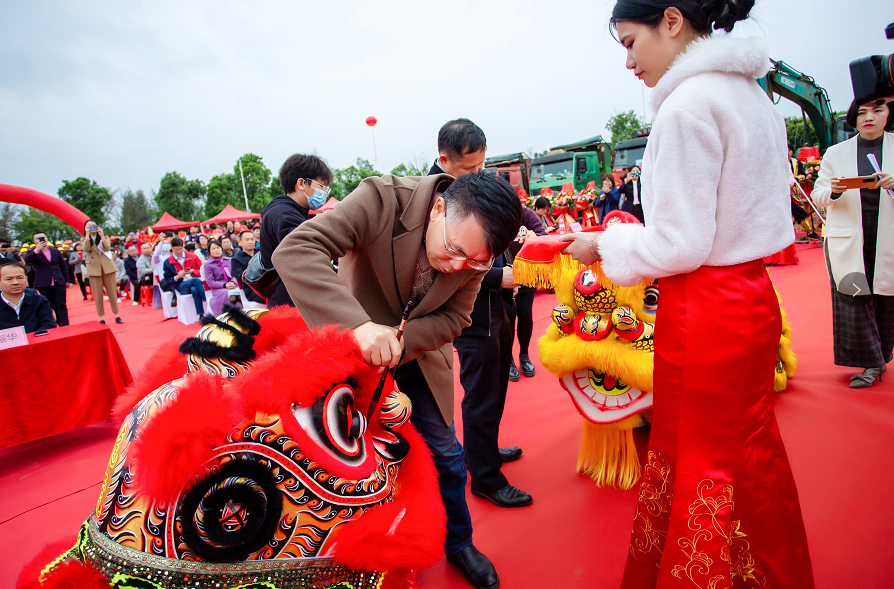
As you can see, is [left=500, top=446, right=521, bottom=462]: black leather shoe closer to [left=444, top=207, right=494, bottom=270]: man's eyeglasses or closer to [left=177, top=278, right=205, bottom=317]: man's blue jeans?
[left=444, top=207, right=494, bottom=270]: man's eyeglasses

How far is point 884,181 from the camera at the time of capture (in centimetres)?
249

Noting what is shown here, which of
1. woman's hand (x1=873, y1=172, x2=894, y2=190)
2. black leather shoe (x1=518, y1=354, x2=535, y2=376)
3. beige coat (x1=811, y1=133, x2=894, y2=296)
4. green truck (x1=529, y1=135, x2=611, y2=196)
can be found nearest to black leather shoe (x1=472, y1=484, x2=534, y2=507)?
black leather shoe (x1=518, y1=354, x2=535, y2=376)

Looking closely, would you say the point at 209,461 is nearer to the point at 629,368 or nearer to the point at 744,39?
the point at 744,39

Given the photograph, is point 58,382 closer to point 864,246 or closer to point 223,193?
point 864,246

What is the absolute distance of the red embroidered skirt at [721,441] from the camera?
1.07 m

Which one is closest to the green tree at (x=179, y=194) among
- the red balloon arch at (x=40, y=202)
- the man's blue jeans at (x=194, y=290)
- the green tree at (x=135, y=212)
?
the green tree at (x=135, y=212)

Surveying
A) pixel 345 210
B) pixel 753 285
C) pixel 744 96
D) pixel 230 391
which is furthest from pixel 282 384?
pixel 744 96

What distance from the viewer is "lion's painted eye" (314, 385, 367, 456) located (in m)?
0.87

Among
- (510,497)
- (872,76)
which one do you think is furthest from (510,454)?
(872,76)

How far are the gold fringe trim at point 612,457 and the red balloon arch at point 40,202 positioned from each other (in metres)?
12.0

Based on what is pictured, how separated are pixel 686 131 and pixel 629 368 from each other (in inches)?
44.5

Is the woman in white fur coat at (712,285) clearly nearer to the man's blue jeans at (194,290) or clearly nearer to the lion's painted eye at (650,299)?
the lion's painted eye at (650,299)

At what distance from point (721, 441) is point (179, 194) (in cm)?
3424

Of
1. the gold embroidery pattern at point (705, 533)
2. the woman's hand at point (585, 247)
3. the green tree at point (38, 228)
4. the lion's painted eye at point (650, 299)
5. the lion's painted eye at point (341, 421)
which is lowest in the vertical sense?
the gold embroidery pattern at point (705, 533)
